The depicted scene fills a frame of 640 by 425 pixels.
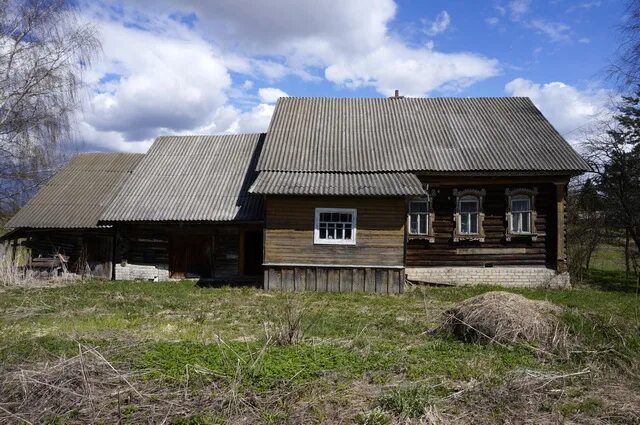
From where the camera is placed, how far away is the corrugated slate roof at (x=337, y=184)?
13742 millimetres

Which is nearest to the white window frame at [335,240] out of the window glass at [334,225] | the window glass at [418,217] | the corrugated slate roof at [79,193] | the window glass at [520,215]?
the window glass at [334,225]

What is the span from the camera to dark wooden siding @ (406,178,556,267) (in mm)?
15602

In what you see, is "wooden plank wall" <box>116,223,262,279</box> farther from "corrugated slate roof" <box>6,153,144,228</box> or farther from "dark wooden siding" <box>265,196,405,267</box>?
"dark wooden siding" <box>265,196,405,267</box>

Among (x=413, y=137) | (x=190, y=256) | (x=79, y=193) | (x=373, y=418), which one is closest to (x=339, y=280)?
(x=190, y=256)

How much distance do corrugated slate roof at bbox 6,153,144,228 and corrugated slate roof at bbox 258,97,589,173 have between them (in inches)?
267

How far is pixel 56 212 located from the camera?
1808cm

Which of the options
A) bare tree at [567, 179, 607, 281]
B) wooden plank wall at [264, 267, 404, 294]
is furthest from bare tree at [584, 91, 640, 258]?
wooden plank wall at [264, 267, 404, 294]

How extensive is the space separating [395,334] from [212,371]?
12.0ft

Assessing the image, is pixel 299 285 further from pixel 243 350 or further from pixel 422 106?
pixel 422 106

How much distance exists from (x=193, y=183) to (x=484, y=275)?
1042cm

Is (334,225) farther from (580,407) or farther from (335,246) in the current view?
(580,407)

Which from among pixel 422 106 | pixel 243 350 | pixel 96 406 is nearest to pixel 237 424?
pixel 96 406

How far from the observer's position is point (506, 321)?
707 cm

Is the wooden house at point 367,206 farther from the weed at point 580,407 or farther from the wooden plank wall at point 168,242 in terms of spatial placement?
the weed at point 580,407
